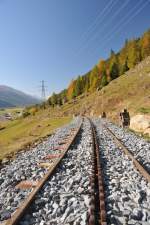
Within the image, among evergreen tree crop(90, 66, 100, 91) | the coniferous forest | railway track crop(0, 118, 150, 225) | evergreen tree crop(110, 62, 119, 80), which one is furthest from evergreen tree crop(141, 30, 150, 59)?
railway track crop(0, 118, 150, 225)

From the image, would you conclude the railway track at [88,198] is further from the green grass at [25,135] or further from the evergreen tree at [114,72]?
the evergreen tree at [114,72]

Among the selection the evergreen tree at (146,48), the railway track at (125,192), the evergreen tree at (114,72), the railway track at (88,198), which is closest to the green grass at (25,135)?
the railway track at (125,192)

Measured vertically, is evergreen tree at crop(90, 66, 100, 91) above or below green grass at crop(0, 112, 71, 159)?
above

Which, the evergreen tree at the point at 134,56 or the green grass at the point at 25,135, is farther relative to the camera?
the evergreen tree at the point at 134,56

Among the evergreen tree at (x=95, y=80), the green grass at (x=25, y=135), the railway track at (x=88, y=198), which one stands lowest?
the green grass at (x=25, y=135)

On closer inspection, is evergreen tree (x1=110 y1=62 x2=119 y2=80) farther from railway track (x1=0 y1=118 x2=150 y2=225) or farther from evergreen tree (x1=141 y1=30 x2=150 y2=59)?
railway track (x1=0 y1=118 x2=150 y2=225)

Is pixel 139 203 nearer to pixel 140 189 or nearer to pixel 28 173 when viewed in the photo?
pixel 140 189

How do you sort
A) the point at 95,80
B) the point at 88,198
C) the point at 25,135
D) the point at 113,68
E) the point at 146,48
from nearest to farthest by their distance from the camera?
the point at 88,198 < the point at 25,135 < the point at 146,48 < the point at 113,68 < the point at 95,80

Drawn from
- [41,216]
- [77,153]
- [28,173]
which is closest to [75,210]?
[41,216]

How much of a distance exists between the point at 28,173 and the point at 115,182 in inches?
137

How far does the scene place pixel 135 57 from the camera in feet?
376

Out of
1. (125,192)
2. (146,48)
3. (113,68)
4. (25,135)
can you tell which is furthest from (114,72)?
(125,192)

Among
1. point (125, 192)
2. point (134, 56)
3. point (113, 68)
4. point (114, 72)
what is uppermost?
point (134, 56)

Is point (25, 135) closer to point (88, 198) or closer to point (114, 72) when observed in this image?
point (88, 198)
